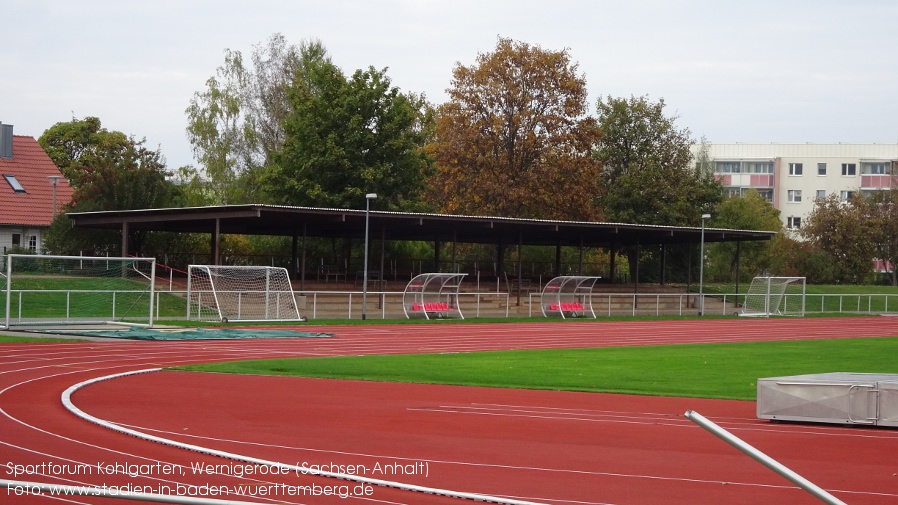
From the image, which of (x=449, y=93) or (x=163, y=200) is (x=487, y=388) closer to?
(x=163, y=200)

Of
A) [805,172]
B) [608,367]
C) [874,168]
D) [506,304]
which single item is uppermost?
[874,168]

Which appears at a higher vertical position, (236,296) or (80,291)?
(80,291)

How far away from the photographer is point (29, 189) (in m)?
56.5

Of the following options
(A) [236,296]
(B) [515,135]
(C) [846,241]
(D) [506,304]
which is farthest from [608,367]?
(C) [846,241]

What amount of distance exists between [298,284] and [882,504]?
39.1 meters

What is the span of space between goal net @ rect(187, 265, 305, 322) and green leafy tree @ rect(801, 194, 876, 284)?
47222 mm

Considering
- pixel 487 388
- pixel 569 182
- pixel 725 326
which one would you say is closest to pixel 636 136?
pixel 569 182

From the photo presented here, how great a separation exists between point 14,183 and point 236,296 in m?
24.3

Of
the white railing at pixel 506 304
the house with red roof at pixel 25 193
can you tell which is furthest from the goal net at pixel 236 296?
the house with red roof at pixel 25 193

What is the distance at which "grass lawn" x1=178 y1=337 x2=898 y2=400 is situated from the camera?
60.0 feet

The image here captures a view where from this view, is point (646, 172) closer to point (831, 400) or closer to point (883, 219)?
point (883, 219)

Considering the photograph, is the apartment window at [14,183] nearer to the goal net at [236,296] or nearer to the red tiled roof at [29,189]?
the red tiled roof at [29,189]

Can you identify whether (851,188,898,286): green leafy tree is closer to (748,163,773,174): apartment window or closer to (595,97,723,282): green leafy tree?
(595,97,723,282): green leafy tree

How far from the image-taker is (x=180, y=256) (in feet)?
176
